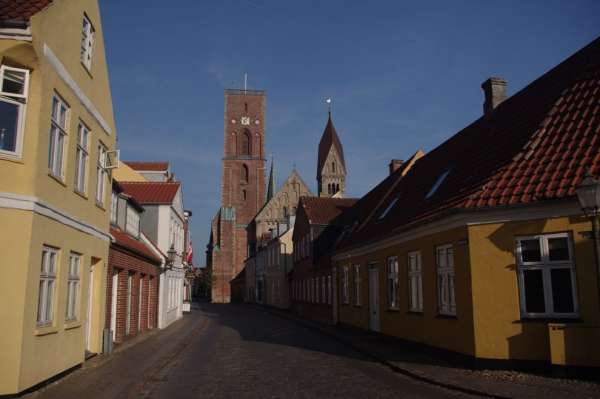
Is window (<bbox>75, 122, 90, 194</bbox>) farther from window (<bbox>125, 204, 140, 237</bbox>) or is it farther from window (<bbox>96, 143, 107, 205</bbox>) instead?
window (<bbox>125, 204, 140, 237</bbox>)

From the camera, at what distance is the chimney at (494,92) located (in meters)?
19.9

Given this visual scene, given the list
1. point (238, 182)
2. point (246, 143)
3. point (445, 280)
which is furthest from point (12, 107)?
point (246, 143)

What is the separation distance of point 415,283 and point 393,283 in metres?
2.06

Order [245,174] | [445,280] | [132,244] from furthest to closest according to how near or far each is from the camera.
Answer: [245,174], [132,244], [445,280]

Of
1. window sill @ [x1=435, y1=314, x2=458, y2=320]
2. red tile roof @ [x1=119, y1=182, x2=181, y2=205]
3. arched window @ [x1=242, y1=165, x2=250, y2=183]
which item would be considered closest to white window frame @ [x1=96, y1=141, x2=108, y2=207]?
window sill @ [x1=435, y1=314, x2=458, y2=320]

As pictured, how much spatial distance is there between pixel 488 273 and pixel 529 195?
6.00 feet

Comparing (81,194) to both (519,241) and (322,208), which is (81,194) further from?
(322,208)

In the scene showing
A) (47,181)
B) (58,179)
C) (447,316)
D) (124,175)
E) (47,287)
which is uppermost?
(124,175)

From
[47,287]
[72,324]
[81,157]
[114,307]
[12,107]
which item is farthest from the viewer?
[114,307]

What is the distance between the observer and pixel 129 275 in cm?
1906

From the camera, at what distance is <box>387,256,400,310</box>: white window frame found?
18.0m

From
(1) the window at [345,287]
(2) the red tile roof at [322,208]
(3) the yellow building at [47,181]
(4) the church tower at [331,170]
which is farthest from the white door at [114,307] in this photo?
(4) the church tower at [331,170]

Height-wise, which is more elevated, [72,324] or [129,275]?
[129,275]

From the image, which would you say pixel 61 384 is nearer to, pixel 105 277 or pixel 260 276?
pixel 105 277
